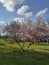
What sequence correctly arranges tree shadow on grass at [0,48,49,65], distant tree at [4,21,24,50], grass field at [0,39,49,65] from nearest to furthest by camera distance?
tree shadow on grass at [0,48,49,65]
grass field at [0,39,49,65]
distant tree at [4,21,24,50]

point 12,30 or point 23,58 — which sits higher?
point 12,30

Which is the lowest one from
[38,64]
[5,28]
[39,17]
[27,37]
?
[38,64]

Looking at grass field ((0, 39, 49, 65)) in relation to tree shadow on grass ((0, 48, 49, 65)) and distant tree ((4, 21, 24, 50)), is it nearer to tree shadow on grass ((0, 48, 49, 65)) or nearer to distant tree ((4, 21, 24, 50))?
tree shadow on grass ((0, 48, 49, 65))

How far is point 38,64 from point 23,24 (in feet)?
59.9

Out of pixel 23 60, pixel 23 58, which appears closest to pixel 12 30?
pixel 23 58

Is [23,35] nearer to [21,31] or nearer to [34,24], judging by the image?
[21,31]

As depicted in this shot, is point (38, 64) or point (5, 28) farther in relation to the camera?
point (5, 28)

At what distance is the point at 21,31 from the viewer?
3105cm

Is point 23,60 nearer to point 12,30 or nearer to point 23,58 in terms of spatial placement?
point 23,58

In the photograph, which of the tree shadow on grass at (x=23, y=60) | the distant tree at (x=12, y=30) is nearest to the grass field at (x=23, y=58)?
the tree shadow on grass at (x=23, y=60)

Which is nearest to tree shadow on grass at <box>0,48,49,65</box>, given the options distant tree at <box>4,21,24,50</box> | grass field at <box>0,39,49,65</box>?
grass field at <box>0,39,49,65</box>

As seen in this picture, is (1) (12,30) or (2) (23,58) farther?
(1) (12,30)

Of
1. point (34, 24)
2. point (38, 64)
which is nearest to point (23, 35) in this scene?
point (34, 24)

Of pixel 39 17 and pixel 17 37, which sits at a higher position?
pixel 39 17
